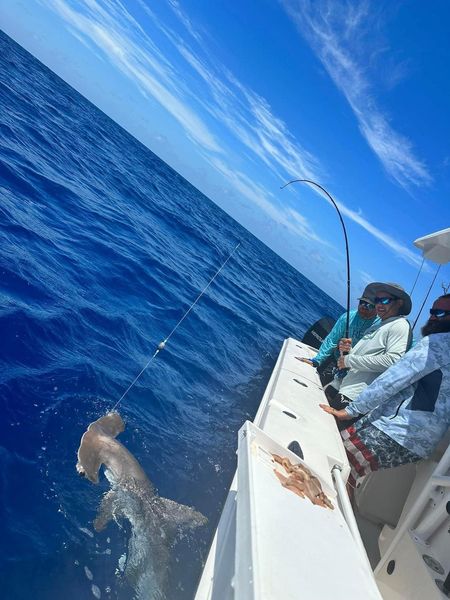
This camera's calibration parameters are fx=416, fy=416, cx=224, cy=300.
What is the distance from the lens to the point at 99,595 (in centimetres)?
301

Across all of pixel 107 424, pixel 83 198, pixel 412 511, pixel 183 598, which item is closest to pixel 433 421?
pixel 412 511

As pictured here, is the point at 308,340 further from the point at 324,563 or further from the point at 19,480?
the point at 324,563

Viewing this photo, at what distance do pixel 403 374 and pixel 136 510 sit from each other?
2.64 m

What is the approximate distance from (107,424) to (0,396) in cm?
111

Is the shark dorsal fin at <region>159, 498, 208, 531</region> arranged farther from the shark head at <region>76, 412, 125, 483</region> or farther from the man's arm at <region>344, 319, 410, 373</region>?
the man's arm at <region>344, 319, 410, 373</region>

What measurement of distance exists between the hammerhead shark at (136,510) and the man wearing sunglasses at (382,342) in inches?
83.1

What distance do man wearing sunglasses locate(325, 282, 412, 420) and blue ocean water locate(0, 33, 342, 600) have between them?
6.78 ft

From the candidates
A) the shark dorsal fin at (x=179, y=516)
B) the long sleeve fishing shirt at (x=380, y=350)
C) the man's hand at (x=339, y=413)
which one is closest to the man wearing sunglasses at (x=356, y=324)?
the long sleeve fishing shirt at (x=380, y=350)

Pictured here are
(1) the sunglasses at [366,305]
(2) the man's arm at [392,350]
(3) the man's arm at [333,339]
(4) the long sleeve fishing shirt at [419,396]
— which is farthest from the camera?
(3) the man's arm at [333,339]

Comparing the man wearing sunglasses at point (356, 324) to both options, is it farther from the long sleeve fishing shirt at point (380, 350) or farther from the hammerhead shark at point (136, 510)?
the hammerhead shark at point (136, 510)

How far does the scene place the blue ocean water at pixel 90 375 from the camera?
3256 mm

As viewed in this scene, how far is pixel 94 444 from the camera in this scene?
411 centimetres

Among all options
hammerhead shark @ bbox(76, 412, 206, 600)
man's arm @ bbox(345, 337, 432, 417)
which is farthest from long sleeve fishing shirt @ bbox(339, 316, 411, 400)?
hammerhead shark @ bbox(76, 412, 206, 600)

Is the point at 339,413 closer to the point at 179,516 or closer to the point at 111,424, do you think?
the point at 179,516
